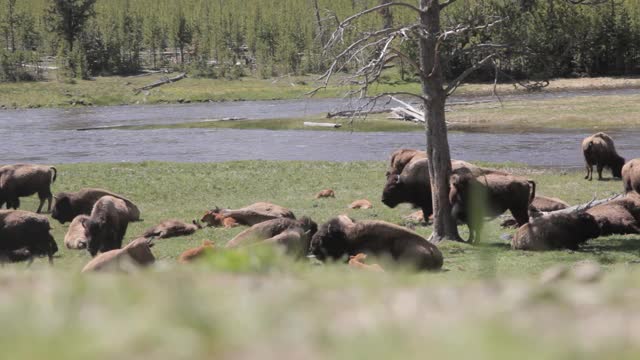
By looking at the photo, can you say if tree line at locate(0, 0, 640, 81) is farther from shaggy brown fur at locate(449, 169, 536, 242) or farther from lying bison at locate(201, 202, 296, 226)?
shaggy brown fur at locate(449, 169, 536, 242)

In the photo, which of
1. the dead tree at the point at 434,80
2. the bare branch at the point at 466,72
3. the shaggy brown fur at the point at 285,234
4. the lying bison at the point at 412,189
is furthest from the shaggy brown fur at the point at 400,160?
the shaggy brown fur at the point at 285,234

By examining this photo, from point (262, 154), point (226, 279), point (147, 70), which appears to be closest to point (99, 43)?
point (147, 70)

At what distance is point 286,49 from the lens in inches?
5039

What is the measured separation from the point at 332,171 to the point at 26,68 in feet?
298

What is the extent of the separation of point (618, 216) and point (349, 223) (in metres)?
6.10

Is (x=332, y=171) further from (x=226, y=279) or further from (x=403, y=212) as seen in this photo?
(x=226, y=279)

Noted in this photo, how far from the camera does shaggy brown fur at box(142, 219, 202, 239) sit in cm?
1733

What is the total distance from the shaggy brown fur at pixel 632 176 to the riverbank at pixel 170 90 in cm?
5597

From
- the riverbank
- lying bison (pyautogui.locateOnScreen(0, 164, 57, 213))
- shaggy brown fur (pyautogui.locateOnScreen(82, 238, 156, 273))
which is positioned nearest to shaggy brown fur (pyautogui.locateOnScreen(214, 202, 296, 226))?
shaggy brown fur (pyautogui.locateOnScreen(82, 238, 156, 273))

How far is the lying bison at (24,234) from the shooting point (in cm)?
1472

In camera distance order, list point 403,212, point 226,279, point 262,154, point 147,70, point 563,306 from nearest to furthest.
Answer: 1. point 563,306
2. point 226,279
3. point 403,212
4. point 262,154
5. point 147,70

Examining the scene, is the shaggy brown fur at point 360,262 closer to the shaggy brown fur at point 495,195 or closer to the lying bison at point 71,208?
the shaggy brown fur at point 495,195

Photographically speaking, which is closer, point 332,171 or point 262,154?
point 332,171

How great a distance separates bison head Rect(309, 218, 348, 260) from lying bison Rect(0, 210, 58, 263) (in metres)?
4.73
